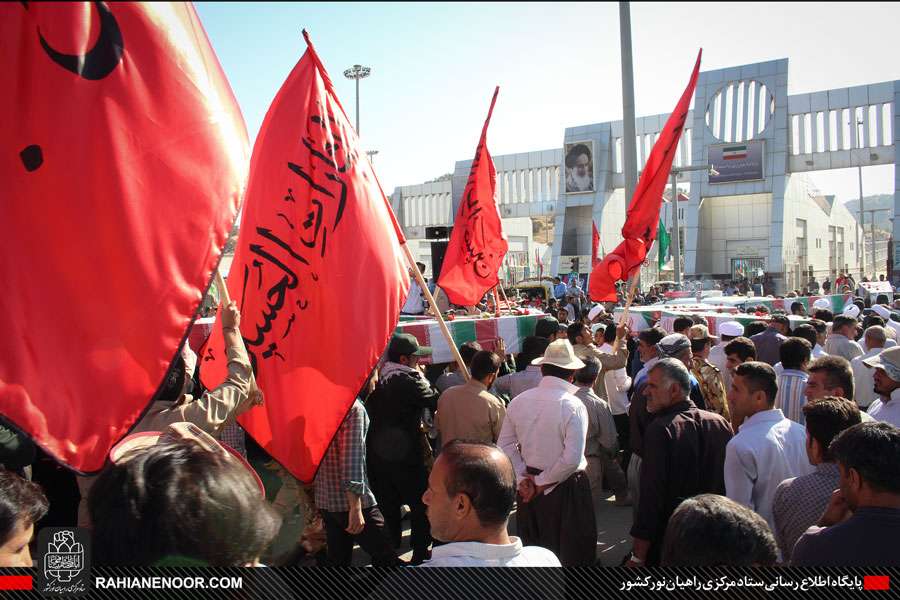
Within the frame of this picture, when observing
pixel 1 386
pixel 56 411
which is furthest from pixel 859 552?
pixel 1 386

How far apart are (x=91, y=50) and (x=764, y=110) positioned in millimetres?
41373

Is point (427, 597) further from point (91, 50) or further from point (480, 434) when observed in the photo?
point (480, 434)

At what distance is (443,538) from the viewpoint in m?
2.46

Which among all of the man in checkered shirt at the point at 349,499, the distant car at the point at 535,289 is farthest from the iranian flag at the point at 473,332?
the distant car at the point at 535,289

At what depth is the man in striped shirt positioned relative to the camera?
17.9ft

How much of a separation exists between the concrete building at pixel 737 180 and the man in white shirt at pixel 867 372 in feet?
87.4

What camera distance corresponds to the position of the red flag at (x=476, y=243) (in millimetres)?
8320

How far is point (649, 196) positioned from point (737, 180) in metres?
36.1

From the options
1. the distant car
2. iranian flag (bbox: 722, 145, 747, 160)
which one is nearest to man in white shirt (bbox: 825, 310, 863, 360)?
the distant car

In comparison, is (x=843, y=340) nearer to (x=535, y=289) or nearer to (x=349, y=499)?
(x=349, y=499)

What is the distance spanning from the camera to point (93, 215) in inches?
99.9

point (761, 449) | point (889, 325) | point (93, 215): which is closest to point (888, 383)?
point (761, 449)

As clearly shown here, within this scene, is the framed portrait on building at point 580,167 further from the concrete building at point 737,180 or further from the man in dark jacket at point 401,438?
the man in dark jacket at point 401,438

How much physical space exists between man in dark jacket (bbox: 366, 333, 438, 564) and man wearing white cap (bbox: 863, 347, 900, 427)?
2.87 metres
